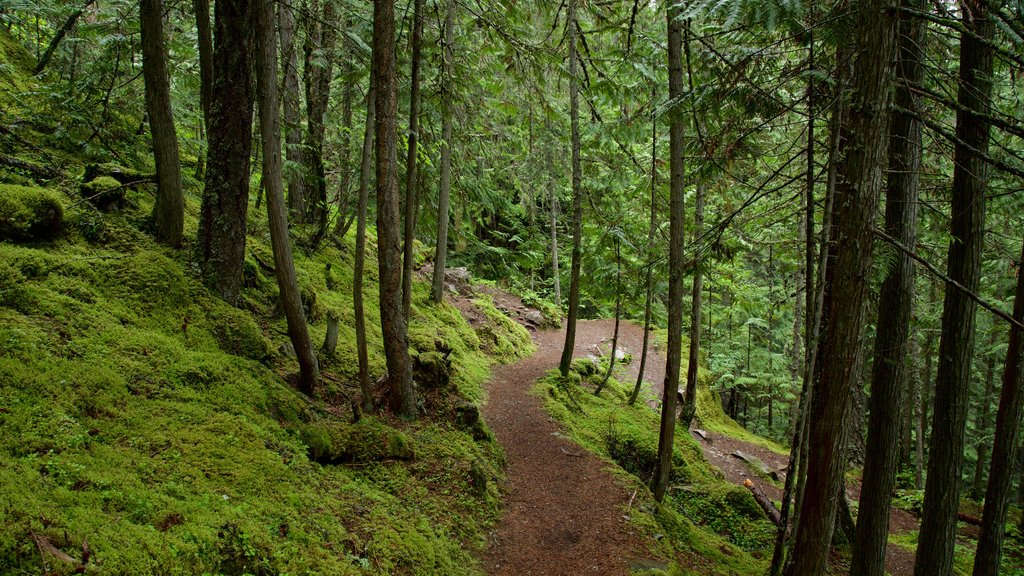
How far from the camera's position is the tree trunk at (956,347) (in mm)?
4840

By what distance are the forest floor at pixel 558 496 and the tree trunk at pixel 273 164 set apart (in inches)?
146

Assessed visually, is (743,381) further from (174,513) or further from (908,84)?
(174,513)

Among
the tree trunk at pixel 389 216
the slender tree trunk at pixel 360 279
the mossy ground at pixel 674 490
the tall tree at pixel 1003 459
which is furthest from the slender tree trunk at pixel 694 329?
the slender tree trunk at pixel 360 279

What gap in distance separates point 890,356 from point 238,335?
7.64 m

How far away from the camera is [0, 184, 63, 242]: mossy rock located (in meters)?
5.05

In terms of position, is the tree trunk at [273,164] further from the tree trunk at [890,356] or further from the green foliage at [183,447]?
the tree trunk at [890,356]

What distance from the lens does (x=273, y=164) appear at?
18.4ft

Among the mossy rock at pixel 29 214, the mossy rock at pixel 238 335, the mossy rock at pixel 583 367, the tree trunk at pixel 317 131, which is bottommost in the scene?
the mossy rock at pixel 583 367

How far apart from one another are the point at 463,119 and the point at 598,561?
8.65 meters

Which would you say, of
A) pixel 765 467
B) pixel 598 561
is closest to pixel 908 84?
pixel 598 561

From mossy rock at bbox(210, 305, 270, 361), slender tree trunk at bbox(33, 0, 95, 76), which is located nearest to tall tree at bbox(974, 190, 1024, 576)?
mossy rock at bbox(210, 305, 270, 361)

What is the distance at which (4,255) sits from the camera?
4.71 meters

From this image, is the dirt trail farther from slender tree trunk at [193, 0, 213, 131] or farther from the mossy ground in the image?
slender tree trunk at [193, 0, 213, 131]

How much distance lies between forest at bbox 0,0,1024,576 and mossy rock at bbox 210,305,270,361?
0.04 meters
